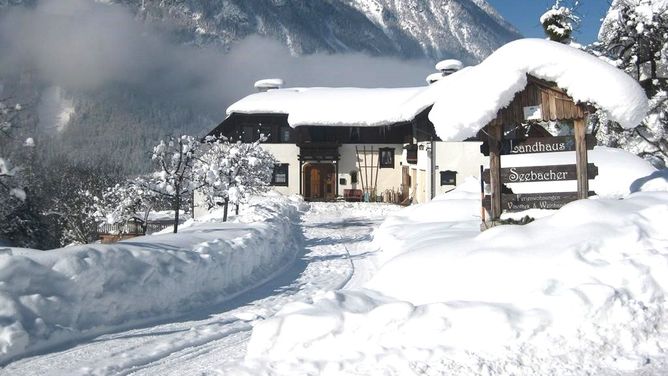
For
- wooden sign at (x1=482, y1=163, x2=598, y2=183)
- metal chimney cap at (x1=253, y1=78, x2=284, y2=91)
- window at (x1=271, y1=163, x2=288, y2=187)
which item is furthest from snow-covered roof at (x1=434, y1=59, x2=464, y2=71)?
wooden sign at (x1=482, y1=163, x2=598, y2=183)

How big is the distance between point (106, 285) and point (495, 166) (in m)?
7.04

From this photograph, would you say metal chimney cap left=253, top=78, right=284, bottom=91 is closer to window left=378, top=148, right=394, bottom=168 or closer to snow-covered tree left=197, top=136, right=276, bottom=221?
window left=378, top=148, right=394, bottom=168

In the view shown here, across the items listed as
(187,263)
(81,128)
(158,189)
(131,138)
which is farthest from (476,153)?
(81,128)

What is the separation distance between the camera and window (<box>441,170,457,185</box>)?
3061 centimetres

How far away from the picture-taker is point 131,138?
18312 cm

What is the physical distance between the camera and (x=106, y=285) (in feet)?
27.1

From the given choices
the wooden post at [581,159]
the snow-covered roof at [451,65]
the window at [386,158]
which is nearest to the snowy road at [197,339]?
the wooden post at [581,159]

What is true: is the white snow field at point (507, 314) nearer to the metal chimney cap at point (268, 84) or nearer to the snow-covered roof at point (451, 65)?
the snow-covered roof at point (451, 65)

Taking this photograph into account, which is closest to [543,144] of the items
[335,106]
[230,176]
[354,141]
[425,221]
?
[425,221]

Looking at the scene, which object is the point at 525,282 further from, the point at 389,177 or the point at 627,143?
the point at 389,177

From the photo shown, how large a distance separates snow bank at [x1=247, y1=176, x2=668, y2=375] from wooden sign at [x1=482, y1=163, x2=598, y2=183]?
2.66 m

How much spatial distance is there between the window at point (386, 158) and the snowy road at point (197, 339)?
2428cm

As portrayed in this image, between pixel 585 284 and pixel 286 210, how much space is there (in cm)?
2111

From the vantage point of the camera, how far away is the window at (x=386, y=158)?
37.9m
